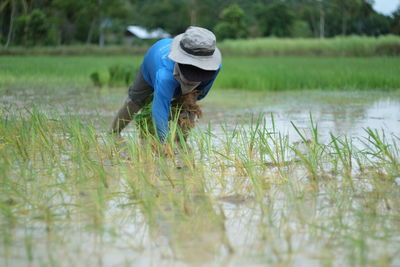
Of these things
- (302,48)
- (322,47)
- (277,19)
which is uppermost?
(322,47)

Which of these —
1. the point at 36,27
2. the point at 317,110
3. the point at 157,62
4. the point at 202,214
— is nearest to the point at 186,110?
the point at 157,62

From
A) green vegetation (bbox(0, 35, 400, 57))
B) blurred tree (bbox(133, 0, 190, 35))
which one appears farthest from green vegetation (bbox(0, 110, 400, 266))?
blurred tree (bbox(133, 0, 190, 35))

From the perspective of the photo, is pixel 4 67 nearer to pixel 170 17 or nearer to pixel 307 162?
pixel 307 162

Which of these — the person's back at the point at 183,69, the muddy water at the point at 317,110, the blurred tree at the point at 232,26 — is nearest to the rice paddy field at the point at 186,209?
the person's back at the point at 183,69

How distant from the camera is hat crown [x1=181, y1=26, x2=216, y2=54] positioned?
3.19 m

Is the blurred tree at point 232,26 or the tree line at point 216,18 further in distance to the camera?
the blurred tree at point 232,26

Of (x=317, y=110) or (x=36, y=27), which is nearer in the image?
(x=317, y=110)

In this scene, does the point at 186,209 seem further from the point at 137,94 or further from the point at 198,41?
the point at 137,94

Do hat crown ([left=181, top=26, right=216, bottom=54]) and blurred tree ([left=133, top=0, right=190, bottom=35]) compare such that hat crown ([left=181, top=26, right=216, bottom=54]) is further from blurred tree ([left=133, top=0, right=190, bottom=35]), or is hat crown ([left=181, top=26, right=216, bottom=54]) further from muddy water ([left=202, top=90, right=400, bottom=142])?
blurred tree ([left=133, top=0, right=190, bottom=35])

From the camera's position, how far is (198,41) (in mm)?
3209

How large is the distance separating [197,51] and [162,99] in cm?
37

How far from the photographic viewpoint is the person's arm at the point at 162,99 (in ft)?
10.8

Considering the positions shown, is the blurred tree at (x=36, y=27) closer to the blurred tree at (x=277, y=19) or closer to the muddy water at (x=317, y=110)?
the muddy water at (x=317, y=110)

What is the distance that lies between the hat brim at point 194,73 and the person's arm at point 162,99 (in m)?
0.13
